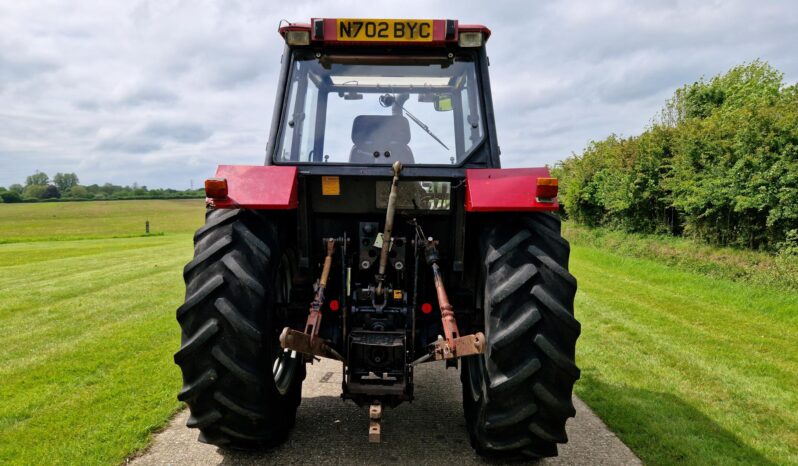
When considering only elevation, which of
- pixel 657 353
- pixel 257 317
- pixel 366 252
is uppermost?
pixel 366 252

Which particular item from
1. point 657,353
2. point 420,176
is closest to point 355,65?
point 420,176

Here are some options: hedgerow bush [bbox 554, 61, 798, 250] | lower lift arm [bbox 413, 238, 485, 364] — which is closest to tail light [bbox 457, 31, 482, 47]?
lower lift arm [bbox 413, 238, 485, 364]

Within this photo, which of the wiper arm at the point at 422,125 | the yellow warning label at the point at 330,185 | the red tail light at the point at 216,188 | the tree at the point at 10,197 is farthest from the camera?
the tree at the point at 10,197

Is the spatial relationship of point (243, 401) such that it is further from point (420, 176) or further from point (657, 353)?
point (657, 353)

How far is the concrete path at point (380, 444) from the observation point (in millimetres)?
3512

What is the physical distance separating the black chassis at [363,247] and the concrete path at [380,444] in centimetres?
53

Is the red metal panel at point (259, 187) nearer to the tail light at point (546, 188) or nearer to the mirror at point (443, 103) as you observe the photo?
the mirror at point (443, 103)

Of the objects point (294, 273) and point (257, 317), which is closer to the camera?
point (257, 317)

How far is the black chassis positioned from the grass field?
1.59 m

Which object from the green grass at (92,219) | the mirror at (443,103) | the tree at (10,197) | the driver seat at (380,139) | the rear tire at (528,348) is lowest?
the green grass at (92,219)

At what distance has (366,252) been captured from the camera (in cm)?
356

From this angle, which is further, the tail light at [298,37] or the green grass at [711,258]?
the green grass at [711,258]

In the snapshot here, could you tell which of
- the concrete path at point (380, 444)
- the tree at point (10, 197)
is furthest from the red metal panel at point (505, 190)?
the tree at point (10, 197)

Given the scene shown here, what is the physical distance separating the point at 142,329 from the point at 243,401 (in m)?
5.15
